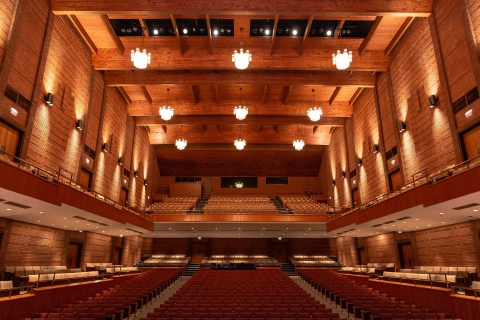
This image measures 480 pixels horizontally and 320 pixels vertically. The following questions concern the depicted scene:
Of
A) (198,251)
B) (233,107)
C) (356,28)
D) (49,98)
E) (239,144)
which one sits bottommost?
(198,251)

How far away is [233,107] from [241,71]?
372cm

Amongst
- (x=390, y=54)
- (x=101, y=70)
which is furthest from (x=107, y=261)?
(x=390, y=54)

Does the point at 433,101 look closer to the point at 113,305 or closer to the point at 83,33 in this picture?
the point at 113,305

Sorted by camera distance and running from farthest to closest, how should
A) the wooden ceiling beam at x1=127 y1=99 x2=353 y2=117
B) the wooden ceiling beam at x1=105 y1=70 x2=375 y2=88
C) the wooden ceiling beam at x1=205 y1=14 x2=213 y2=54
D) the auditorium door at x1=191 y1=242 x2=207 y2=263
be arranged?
the auditorium door at x1=191 y1=242 x2=207 y2=263 < the wooden ceiling beam at x1=127 y1=99 x2=353 y2=117 < the wooden ceiling beam at x1=105 y1=70 x2=375 y2=88 < the wooden ceiling beam at x1=205 y1=14 x2=213 y2=54

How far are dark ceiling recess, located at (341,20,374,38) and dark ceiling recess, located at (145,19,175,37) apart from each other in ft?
22.7

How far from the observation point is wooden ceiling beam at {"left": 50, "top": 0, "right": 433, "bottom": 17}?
32.7 feet

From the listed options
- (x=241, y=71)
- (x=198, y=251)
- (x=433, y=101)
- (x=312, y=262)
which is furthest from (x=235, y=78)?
(x=198, y=251)

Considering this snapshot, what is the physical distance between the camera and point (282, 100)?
728 inches

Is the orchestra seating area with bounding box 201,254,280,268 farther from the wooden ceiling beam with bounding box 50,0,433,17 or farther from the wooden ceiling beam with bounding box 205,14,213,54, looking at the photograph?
the wooden ceiling beam with bounding box 50,0,433,17

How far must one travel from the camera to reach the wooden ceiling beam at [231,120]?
19500 mm

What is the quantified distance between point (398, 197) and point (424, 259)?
4.03 meters

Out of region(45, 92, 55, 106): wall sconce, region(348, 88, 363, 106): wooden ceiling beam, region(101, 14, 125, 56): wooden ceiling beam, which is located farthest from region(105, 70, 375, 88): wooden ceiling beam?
region(45, 92, 55, 106): wall sconce

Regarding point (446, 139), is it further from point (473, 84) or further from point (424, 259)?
point (424, 259)

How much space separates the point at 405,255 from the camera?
45.6ft
